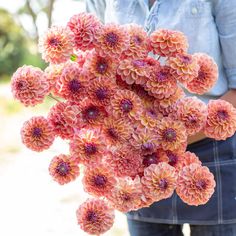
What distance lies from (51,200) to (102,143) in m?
2.85

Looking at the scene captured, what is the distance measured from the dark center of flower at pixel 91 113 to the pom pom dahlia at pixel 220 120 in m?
0.21

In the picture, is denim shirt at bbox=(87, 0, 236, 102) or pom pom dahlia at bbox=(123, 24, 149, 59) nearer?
pom pom dahlia at bbox=(123, 24, 149, 59)

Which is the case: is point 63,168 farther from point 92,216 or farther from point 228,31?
point 228,31

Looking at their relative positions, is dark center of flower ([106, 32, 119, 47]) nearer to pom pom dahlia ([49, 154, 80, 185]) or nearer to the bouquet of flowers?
the bouquet of flowers

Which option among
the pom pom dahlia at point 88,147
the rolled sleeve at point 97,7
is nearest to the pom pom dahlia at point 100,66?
the pom pom dahlia at point 88,147

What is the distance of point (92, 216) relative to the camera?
0.96m

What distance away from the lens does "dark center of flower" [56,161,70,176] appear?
0.97 m

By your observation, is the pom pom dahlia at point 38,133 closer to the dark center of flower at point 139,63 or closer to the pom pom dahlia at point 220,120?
the dark center of flower at point 139,63

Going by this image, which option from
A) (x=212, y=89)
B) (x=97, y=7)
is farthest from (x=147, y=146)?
(x=97, y=7)

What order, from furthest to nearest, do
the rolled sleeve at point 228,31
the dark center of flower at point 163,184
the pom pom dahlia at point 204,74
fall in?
the rolled sleeve at point 228,31 → the pom pom dahlia at point 204,74 → the dark center of flower at point 163,184

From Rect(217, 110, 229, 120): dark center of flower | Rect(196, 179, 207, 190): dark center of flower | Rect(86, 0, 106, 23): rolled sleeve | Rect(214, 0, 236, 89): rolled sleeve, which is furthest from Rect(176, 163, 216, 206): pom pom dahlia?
Rect(86, 0, 106, 23): rolled sleeve

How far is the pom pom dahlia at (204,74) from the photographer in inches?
41.2

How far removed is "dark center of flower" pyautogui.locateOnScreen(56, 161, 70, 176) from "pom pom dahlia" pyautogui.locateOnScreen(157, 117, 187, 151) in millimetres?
168

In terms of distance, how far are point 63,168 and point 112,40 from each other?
238 millimetres
